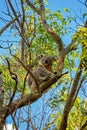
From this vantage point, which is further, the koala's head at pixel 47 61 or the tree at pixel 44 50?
the koala's head at pixel 47 61

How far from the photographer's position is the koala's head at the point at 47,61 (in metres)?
8.70

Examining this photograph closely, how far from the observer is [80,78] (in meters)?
7.45

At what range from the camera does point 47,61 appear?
→ 8836 millimetres

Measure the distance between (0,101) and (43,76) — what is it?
233cm

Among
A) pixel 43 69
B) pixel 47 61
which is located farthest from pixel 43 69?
pixel 47 61

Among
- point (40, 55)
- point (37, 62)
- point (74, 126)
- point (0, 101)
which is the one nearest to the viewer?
point (0, 101)

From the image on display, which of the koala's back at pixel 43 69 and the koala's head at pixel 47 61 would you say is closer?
the koala's back at pixel 43 69

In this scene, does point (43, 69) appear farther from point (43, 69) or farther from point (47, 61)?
point (47, 61)

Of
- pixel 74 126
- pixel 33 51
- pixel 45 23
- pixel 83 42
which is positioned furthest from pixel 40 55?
pixel 74 126

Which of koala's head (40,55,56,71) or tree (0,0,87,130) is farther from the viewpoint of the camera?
koala's head (40,55,56,71)

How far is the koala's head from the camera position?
8700 millimetres

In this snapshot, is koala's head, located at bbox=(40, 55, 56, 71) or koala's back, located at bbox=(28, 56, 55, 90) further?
koala's head, located at bbox=(40, 55, 56, 71)

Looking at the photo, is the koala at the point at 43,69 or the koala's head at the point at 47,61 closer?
the koala at the point at 43,69

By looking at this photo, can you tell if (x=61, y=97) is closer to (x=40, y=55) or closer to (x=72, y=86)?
(x=40, y=55)
